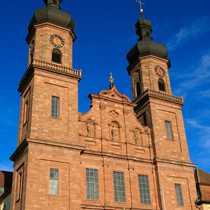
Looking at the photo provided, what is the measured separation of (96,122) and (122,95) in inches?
154

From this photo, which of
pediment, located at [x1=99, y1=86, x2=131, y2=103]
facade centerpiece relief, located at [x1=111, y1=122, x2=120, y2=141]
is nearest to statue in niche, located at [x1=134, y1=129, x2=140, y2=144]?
facade centerpiece relief, located at [x1=111, y1=122, x2=120, y2=141]

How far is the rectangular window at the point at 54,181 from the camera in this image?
23578 millimetres

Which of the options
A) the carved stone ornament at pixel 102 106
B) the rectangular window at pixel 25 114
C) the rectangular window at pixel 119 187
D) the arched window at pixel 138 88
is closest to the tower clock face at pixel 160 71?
the arched window at pixel 138 88

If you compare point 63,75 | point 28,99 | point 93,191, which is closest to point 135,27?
point 63,75

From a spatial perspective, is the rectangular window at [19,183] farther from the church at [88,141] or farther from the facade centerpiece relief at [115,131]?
the facade centerpiece relief at [115,131]

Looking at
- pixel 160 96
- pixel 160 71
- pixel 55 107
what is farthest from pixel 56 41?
pixel 160 71

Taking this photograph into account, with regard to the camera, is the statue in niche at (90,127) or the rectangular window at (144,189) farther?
the statue in niche at (90,127)

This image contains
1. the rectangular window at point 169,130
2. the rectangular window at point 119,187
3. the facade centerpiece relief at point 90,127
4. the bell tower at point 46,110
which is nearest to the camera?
the bell tower at point 46,110

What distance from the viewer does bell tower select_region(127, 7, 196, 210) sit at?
28938 millimetres

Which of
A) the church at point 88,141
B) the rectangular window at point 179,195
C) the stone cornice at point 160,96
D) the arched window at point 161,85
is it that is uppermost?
the arched window at point 161,85

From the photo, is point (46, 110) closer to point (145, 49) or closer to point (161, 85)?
point (161, 85)

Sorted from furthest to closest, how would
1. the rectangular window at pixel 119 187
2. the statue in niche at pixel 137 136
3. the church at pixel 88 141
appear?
the statue in niche at pixel 137 136, the rectangular window at pixel 119 187, the church at pixel 88 141

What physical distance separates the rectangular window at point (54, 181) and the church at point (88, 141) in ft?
0.21

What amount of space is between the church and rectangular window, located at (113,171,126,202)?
7cm
